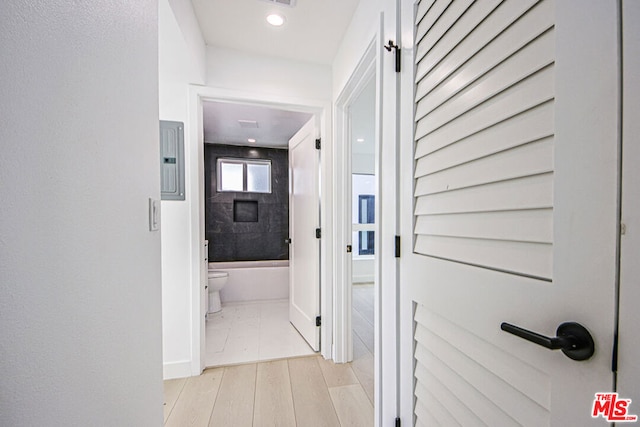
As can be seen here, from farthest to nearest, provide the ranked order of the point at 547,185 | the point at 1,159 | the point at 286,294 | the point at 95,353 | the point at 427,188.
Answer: the point at 286,294 < the point at 427,188 < the point at 95,353 < the point at 547,185 < the point at 1,159

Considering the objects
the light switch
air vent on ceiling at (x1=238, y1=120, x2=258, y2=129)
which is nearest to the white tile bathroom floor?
the light switch

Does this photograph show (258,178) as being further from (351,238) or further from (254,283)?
(351,238)

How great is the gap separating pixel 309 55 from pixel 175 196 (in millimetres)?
1563

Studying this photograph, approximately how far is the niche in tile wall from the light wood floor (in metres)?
2.91

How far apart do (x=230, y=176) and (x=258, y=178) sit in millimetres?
499

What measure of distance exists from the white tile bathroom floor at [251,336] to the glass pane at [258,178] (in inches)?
83.9

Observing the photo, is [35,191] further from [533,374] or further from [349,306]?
[349,306]

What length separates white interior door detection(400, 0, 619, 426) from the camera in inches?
18.0

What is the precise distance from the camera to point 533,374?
0.57 metres

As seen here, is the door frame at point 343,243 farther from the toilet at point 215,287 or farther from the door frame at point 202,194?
the toilet at point 215,287

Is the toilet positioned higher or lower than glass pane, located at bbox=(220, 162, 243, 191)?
lower

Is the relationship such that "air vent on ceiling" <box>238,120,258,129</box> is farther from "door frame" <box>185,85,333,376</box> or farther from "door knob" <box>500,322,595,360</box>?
"door knob" <box>500,322,595,360</box>

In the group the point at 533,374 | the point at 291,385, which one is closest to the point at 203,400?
the point at 291,385

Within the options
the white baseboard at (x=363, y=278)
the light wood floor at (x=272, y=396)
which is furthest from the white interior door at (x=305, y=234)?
the white baseboard at (x=363, y=278)
